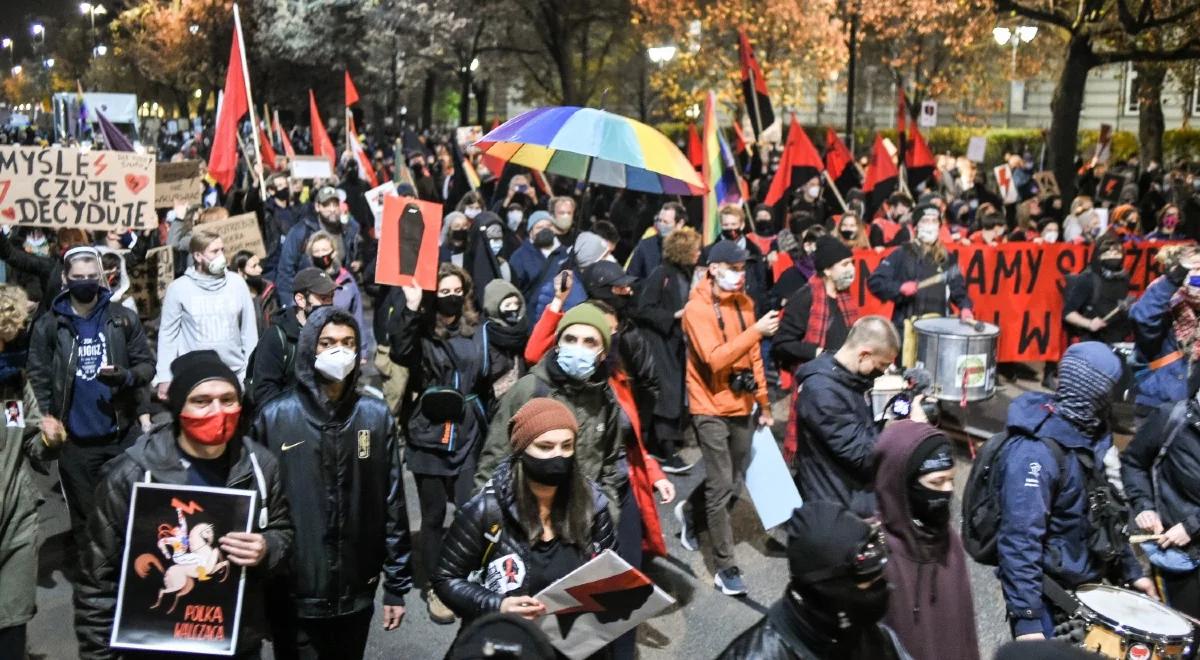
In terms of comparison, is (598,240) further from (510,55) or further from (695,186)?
(510,55)

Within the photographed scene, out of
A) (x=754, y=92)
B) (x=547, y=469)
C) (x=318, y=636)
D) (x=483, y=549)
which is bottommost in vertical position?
(x=318, y=636)

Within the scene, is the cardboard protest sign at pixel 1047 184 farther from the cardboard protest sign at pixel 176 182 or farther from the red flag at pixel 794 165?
the cardboard protest sign at pixel 176 182

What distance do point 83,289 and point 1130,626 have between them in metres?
5.17

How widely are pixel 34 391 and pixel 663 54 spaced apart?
22767 millimetres

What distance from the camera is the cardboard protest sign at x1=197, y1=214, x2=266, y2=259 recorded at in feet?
34.4

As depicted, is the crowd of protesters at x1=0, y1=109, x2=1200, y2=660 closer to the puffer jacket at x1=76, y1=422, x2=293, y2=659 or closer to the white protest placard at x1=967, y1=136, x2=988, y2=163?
the puffer jacket at x1=76, y1=422, x2=293, y2=659

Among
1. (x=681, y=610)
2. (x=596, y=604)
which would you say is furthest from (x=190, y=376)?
(x=681, y=610)

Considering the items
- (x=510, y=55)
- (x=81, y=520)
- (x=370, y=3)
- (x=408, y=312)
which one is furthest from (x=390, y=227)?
(x=510, y=55)

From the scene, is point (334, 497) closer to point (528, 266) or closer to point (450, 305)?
point (450, 305)

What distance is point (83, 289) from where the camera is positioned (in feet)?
21.1

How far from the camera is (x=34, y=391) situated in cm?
642

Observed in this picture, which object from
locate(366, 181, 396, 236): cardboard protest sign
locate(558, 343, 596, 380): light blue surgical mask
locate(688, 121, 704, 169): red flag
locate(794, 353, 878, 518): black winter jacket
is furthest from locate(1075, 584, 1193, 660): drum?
locate(688, 121, 704, 169): red flag

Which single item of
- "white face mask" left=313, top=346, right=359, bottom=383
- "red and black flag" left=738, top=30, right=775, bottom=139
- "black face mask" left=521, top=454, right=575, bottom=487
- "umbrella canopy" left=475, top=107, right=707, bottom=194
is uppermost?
"red and black flag" left=738, top=30, right=775, bottom=139

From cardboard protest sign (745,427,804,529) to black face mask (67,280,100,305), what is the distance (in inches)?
140
